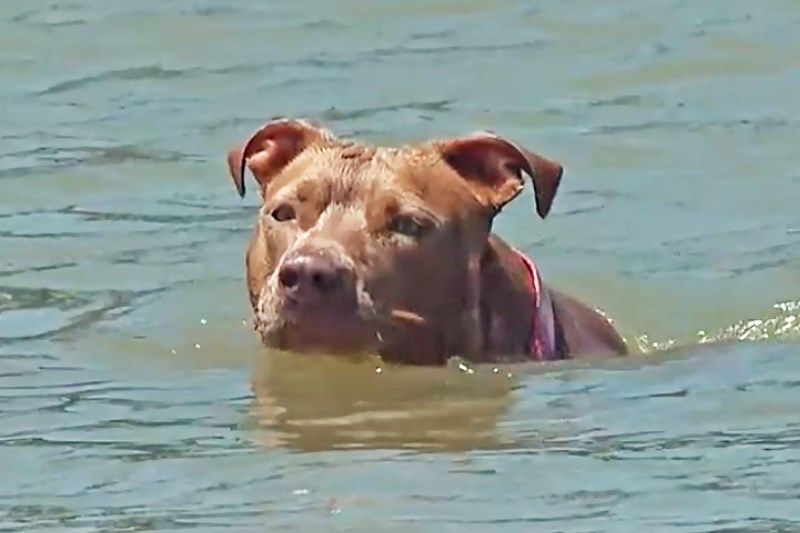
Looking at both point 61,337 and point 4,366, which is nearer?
point 4,366

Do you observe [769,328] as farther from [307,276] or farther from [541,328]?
[307,276]

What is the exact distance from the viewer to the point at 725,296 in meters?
11.7

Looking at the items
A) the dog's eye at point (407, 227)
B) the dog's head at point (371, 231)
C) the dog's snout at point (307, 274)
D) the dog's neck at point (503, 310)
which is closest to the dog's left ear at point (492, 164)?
the dog's head at point (371, 231)

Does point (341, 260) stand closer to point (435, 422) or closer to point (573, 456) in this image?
point (435, 422)

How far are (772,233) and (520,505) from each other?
566cm

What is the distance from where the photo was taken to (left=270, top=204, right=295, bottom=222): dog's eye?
9.25m

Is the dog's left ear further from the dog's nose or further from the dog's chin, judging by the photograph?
the dog's nose

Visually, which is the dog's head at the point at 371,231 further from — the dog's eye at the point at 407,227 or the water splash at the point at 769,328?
the water splash at the point at 769,328

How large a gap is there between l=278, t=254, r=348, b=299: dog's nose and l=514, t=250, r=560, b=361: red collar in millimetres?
1004

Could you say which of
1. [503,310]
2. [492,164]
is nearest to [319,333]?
[503,310]

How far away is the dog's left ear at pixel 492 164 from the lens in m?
9.62

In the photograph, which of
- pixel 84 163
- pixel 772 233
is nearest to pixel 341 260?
pixel 772 233

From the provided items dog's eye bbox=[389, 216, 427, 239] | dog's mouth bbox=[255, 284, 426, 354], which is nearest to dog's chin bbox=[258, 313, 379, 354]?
dog's mouth bbox=[255, 284, 426, 354]

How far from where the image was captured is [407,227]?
30.5 feet
